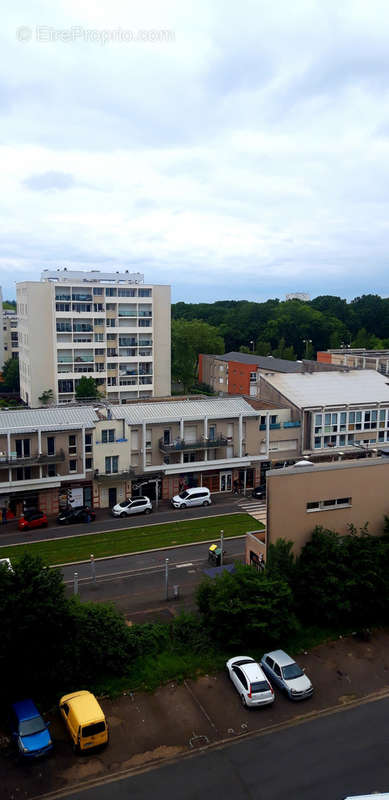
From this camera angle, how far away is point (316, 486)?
28.6m

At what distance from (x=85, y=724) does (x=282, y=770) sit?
259 inches

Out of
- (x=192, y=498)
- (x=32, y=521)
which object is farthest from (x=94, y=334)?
(x=32, y=521)

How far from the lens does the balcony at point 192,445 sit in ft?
156

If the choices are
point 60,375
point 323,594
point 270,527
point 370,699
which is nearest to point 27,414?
point 270,527

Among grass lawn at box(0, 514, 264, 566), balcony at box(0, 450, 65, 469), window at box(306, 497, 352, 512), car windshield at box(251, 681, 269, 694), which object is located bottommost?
grass lawn at box(0, 514, 264, 566)

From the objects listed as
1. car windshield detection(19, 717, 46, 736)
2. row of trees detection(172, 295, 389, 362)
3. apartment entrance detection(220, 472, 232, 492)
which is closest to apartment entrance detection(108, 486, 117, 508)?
apartment entrance detection(220, 472, 232, 492)

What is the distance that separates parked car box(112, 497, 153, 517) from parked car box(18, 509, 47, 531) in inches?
212

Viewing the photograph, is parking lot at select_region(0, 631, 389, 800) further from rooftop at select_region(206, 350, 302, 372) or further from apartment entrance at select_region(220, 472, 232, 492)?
rooftop at select_region(206, 350, 302, 372)

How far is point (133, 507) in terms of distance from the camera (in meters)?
44.3

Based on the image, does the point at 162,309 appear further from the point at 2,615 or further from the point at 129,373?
the point at 2,615

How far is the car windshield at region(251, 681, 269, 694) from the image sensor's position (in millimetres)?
21578

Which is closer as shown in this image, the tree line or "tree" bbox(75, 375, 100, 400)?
"tree" bbox(75, 375, 100, 400)

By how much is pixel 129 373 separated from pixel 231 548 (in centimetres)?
5332

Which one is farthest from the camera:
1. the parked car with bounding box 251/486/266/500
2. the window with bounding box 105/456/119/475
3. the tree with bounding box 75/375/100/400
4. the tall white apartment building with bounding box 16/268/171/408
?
the tall white apartment building with bounding box 16/268/171/408
